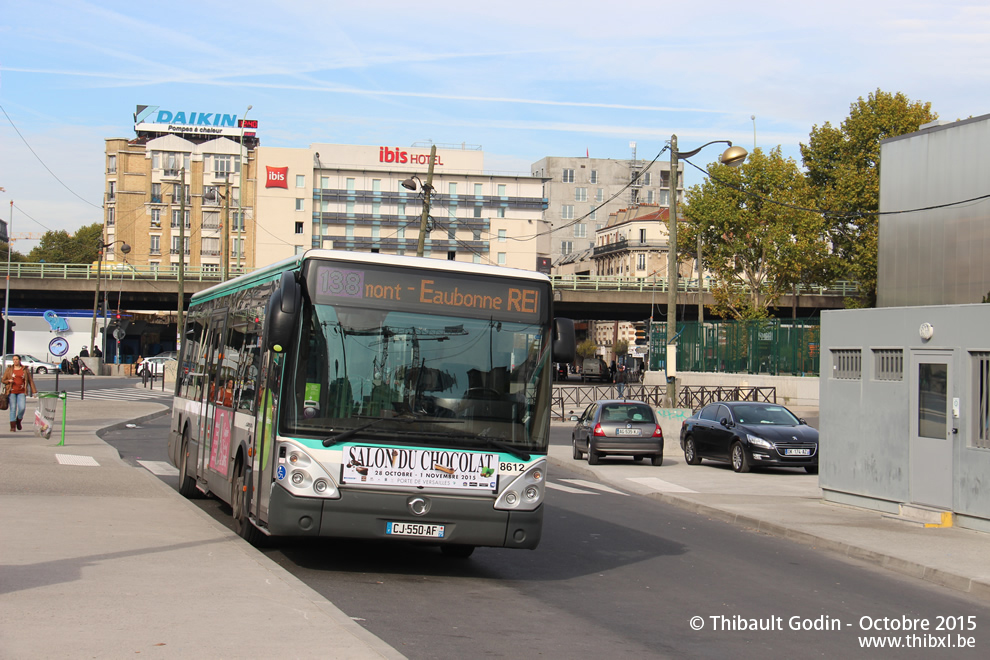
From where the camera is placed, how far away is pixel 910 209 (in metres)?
16.2

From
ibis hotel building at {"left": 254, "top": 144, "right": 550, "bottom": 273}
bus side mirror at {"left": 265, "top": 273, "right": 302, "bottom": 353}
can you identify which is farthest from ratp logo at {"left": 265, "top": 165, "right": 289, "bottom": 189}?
bus side mirror at {"left": 265, "top": 273, "right": 302, "bottom": 353}

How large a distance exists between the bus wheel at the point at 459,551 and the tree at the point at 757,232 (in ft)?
185

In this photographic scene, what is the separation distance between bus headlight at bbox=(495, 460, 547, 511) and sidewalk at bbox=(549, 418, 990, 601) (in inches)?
170

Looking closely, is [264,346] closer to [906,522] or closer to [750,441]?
[906,522]

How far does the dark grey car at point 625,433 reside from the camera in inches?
953

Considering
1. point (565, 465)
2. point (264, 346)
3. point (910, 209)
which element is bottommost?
point (565, 465)

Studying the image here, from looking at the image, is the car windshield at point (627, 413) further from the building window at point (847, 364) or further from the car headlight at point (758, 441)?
the building window at point (847, 364)

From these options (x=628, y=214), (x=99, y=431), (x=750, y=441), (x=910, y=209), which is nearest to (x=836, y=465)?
(x=910, y=209)

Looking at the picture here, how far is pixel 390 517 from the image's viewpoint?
9258 mm

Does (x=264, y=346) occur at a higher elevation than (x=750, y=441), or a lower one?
higher

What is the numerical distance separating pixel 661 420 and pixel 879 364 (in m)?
13.2

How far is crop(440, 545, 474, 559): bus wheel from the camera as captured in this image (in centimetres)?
1126

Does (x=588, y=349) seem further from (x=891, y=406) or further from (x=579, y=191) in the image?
(x=891, y=406)

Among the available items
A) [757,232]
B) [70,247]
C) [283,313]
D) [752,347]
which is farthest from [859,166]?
[70,247]
